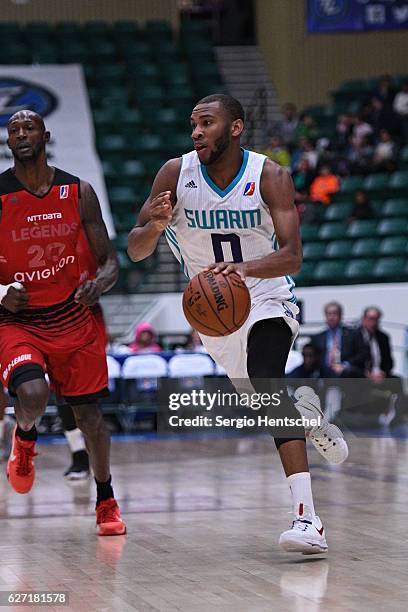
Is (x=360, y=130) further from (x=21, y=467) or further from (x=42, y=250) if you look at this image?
(x=21, y=467)

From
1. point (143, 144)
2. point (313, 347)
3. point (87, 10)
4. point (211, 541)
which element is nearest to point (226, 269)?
point (211, 541)

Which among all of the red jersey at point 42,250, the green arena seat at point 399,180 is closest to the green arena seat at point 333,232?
the green arena seat at point 399,180

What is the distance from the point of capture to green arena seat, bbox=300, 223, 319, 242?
16.7 meters

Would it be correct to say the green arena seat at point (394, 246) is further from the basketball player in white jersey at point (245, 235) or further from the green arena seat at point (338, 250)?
the basketball player in white jersey at point (245, 235)

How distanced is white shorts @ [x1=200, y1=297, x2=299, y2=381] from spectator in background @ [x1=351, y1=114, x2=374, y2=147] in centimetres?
1283

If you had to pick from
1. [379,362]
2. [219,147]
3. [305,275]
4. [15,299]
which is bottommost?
[379,362]

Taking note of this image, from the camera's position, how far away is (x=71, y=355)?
230 inches

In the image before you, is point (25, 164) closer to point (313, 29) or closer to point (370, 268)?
point (370, 268)

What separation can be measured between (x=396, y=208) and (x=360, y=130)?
189cm

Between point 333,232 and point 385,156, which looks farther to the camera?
point 385,156

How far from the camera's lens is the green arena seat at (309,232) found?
16.7 m

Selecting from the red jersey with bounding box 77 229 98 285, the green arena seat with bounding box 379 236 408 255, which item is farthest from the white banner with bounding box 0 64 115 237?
the red jersey with bounding box 77 229 98 285

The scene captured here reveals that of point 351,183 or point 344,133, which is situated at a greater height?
point 344,133

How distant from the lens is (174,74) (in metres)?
21.7
